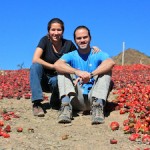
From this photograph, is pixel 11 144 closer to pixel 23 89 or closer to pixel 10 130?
pixel 10 130

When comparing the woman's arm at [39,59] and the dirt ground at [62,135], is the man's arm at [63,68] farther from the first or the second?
the dirt ground at [62,135]

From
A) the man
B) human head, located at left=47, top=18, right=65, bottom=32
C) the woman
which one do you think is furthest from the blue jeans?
human head, located at left=47, top=18, right=65, bottom=32

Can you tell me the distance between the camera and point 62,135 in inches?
276

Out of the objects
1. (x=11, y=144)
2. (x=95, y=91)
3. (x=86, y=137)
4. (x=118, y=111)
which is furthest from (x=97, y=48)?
(x=11, y=144)

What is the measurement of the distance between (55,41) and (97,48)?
93 centimetres

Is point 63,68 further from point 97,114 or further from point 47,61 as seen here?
point 97,114

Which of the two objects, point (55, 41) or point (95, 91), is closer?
point (95, 91)

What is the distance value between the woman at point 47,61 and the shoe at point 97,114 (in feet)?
3.33

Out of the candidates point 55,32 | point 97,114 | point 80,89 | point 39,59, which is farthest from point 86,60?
point 97,114

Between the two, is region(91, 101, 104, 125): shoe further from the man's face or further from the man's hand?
the man's face

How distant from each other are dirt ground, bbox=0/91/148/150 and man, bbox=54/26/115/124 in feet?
0.74

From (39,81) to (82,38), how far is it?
3.88ft

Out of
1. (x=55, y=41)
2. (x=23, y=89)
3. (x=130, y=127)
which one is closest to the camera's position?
(x=130, y=127)

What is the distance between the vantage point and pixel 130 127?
24.1ft
